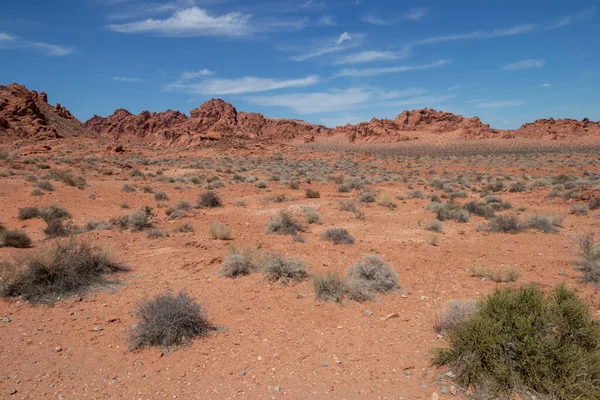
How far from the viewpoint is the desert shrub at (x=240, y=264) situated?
708 centimetres

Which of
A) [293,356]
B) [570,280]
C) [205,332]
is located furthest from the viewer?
[570,280]

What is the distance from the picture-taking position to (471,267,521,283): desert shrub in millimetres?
6586

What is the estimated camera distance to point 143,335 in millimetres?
4676

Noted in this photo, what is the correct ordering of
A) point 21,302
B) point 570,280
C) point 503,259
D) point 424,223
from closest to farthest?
point 21,302
point 570,280
point 503,259
point 424,223

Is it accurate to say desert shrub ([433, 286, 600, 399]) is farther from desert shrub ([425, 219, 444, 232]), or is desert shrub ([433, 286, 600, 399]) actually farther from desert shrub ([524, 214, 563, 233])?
desert shrub ([524, 214, 563, 233])

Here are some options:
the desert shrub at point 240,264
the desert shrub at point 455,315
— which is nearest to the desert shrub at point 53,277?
the desert shrub at point 240,264

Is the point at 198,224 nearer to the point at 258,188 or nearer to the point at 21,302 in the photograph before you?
the point at 21,302

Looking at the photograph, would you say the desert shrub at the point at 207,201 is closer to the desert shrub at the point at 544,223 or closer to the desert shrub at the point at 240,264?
the desert shrub at the point at 240,264

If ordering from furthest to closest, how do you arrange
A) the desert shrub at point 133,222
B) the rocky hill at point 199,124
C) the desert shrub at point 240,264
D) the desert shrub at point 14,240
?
the rocky hill at point 199,124 → the desert shrub at point 133,222 → the desert shrub at point 14,240 → the desert shrub at point 240,264

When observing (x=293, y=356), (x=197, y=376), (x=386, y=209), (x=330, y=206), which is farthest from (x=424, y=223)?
(x=197, y=376)

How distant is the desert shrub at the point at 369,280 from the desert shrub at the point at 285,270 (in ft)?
3.05

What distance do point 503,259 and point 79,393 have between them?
8.08m

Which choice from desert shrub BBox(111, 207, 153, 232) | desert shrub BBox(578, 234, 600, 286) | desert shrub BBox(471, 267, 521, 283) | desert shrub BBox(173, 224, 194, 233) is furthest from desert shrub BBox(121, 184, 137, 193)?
desert shrub BBox(578, 234, 600, 286)

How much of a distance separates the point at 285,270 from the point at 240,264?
3.15 feet
